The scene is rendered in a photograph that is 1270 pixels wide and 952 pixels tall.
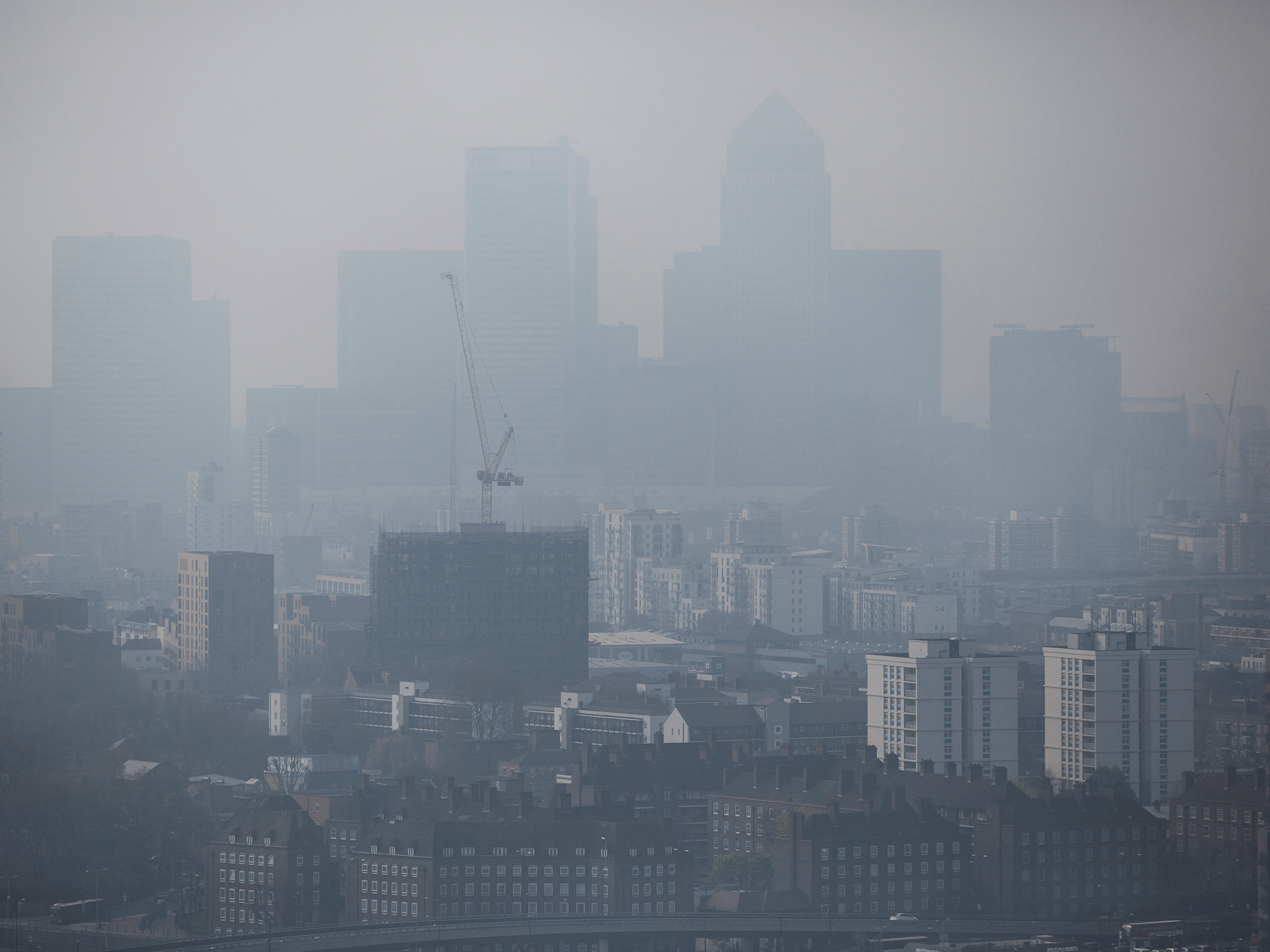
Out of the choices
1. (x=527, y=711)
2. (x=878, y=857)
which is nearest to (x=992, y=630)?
(x=527, y=711)

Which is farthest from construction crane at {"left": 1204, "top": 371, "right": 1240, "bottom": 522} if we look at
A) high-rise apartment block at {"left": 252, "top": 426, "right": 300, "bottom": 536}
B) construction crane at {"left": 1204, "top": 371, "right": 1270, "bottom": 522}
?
high-rise apartment block at {"left": 252, "top": 426, "right": 300, "bottom": 536}

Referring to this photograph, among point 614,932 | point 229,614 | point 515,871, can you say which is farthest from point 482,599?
point 614,932

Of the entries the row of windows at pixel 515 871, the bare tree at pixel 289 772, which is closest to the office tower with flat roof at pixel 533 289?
the bare tree at pixel 289 772

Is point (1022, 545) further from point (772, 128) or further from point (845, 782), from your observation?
point (845, 782)

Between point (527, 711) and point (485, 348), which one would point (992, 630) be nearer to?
point (527, 711)

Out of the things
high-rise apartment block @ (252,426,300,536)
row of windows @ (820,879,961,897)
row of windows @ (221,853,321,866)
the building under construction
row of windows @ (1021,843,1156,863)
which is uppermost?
high-rise apartment block @ (252,426,300,536)

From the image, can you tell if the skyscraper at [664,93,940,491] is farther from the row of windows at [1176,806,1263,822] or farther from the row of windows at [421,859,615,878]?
the row of windows at [421,859,615,878]
